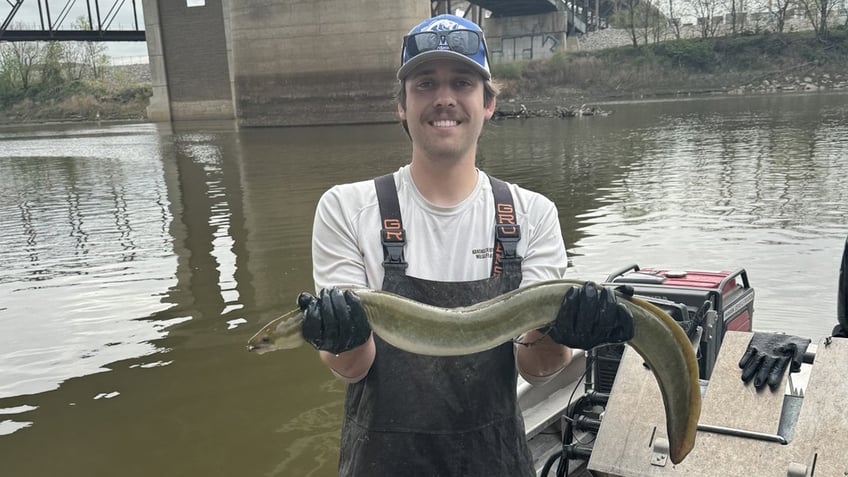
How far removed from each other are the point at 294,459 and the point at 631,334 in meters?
3.46

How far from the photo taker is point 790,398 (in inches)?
118

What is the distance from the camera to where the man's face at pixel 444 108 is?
2.37 meters

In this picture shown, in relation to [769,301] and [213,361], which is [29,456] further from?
[769,301]

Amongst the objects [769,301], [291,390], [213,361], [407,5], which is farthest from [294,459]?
[407,5]

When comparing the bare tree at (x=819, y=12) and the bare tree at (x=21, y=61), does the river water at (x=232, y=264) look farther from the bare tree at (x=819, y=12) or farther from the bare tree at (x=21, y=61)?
the bare tree at (x=21, y=61)

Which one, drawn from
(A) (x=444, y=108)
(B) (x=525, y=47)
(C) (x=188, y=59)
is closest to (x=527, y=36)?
(B) (x=525, y=47)

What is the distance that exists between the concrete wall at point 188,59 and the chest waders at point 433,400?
45316 millimetres

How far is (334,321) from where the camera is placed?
202 cm

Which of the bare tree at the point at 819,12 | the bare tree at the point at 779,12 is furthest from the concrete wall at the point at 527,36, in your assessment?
the bare tree at the point at 819,12

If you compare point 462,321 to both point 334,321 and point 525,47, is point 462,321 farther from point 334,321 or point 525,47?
point 525,47

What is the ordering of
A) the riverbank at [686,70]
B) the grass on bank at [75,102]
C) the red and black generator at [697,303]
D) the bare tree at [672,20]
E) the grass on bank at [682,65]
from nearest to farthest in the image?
the red and black generator at [697,303] < the riverbank at [686,70] < the grass on bank at [682,65] < the bare tree at [672,20] < the grass on bank at [75,102]

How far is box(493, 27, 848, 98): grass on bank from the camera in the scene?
60.3 m

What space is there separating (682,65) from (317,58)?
4103 centimetres

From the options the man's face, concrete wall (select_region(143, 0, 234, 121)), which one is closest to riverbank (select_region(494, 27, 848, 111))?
concrete wall (select_region(143, 0, 234, 121))
